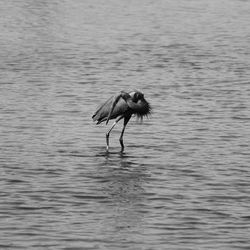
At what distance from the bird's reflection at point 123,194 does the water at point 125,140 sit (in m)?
0.02

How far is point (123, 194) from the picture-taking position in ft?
53.0

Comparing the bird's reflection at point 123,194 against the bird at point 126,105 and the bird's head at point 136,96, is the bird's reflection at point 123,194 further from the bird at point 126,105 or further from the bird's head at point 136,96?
the bird's head at point 136,96

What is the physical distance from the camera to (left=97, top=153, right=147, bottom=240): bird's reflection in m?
14.1

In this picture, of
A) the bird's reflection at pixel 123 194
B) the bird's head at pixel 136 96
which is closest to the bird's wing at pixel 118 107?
the bird's head at pixel 136 96

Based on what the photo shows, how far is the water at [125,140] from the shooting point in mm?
13977

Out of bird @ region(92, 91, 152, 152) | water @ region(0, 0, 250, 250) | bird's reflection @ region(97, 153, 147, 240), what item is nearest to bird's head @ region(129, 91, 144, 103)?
bird @ region(92, 91, 152, 152)

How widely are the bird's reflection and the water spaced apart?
0.07 feet

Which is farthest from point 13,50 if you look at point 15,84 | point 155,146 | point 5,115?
point 155,146

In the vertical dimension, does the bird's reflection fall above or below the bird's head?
below

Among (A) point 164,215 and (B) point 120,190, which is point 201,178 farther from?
(A) point 164,215

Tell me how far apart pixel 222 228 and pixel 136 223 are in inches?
44.6

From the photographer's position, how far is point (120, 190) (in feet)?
53.9

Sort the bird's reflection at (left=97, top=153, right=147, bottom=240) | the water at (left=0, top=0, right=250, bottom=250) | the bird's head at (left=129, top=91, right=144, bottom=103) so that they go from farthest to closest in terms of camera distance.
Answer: the bird's head at (left=129, top=91, right=144, bottom=103)
the bird's reflection at (left=97, top=153, right=147, bottom=240)
the water at (left=0, top=0, right=250, bottom=250)

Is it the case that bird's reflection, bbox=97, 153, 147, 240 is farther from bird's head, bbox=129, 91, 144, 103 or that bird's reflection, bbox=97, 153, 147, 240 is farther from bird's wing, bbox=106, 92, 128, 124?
bird's head, bbox=129, 91, 144, 103
